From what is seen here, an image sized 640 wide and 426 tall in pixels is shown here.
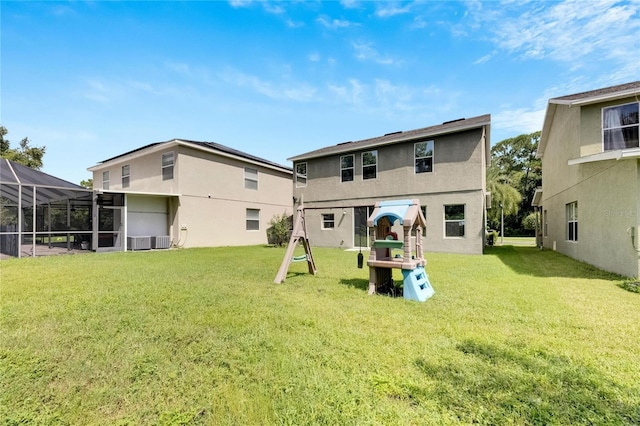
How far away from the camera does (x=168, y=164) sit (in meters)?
16.1

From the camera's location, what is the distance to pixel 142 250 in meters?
14.3

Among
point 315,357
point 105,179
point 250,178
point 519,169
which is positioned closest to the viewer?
point 315,357

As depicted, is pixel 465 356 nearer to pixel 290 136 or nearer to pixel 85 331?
pixel 85 331

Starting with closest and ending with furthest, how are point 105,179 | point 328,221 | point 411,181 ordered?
1. point 411,181
2. point 328,221
3. point 105,179

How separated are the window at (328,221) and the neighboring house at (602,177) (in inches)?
422

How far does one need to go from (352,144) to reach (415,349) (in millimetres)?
14225

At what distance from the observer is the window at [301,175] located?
18.1 m

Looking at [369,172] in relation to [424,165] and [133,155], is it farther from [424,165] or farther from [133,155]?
[133,155]

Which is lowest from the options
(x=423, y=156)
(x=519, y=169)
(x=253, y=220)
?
(x=253, y=220)

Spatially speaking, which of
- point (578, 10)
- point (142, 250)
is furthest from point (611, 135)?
point (142, 250)

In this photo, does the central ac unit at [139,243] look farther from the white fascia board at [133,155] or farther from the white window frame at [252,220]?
the white window frame at [252,220]

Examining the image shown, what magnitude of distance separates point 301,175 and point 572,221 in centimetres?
1360

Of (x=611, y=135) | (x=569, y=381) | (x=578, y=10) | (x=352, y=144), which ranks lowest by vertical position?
(x=569, y=381)

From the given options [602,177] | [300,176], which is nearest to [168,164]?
[300,176]
